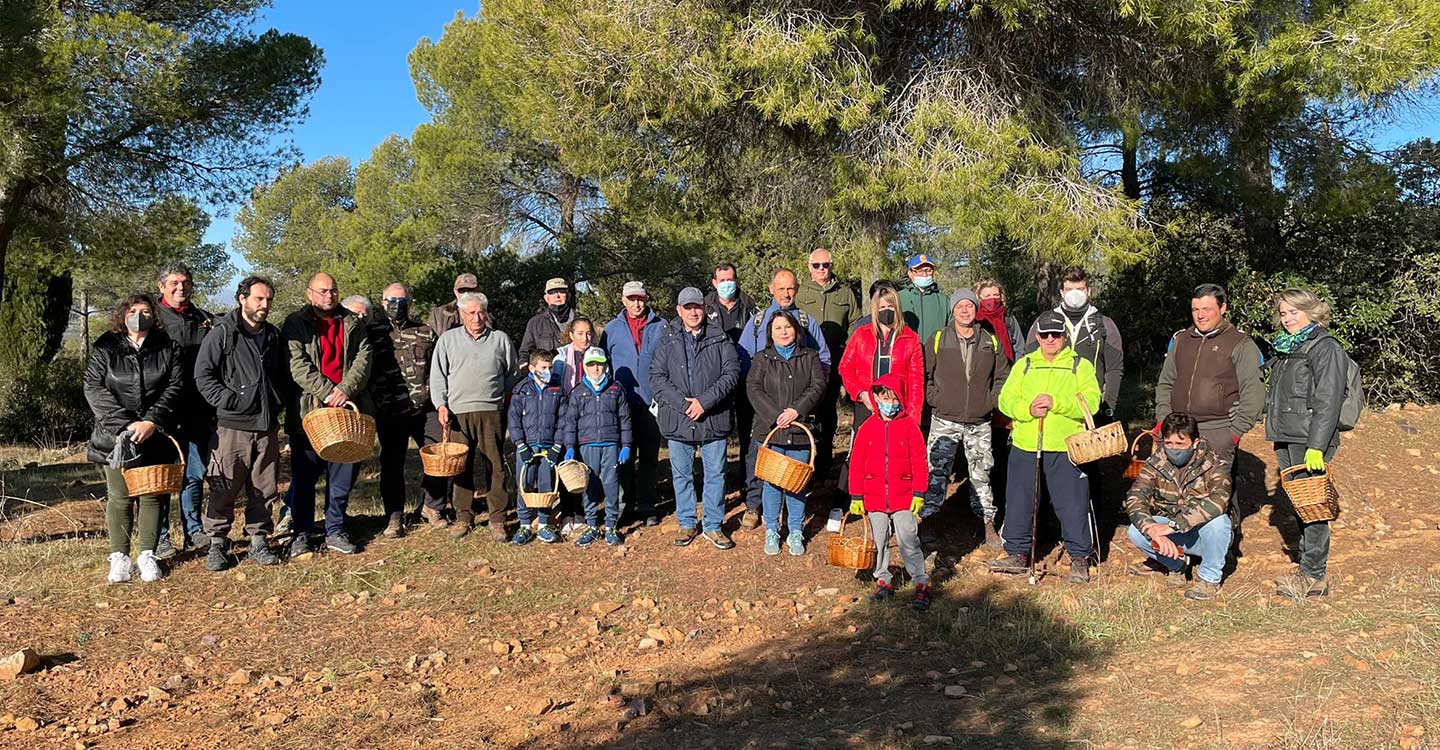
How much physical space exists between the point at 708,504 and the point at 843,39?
4.75 meters

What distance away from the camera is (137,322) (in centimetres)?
576

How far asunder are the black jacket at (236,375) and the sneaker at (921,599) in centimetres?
421

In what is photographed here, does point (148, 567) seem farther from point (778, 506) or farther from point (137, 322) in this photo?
point (778, 506)

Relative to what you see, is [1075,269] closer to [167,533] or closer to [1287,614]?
[1287,614]

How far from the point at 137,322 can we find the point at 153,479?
37.8 inches

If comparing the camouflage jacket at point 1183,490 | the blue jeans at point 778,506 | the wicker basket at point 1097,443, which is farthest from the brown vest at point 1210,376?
the blue jeans at point 778,506

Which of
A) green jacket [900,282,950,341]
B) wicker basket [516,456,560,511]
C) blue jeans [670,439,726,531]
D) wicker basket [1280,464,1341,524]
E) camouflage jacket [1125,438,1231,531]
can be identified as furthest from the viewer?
green jacket [900,282,950,341]

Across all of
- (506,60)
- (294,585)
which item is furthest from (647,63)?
(294,585)

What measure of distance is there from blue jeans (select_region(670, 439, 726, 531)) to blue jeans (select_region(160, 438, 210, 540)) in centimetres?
316

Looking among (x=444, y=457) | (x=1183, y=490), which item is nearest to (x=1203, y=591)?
(x=1183, y=490)

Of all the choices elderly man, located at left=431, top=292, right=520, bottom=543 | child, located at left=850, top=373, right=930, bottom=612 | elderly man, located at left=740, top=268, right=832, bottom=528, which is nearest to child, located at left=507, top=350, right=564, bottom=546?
elderly man, located at left=431, top=292, right=520, bottom=543

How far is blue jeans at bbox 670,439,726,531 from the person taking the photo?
6758mm

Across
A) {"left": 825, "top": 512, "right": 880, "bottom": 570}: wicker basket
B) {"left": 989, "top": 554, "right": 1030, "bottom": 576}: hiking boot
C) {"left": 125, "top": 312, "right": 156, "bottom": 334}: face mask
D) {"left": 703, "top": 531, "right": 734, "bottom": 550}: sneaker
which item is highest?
{"left": 125, "top": 312, "right": 156, "bottom": 334}: face mask

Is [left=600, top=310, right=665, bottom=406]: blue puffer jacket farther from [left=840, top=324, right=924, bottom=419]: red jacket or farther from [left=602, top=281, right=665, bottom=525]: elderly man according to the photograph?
[left=840, top=324, right=924, bottom=419]: red jacket
